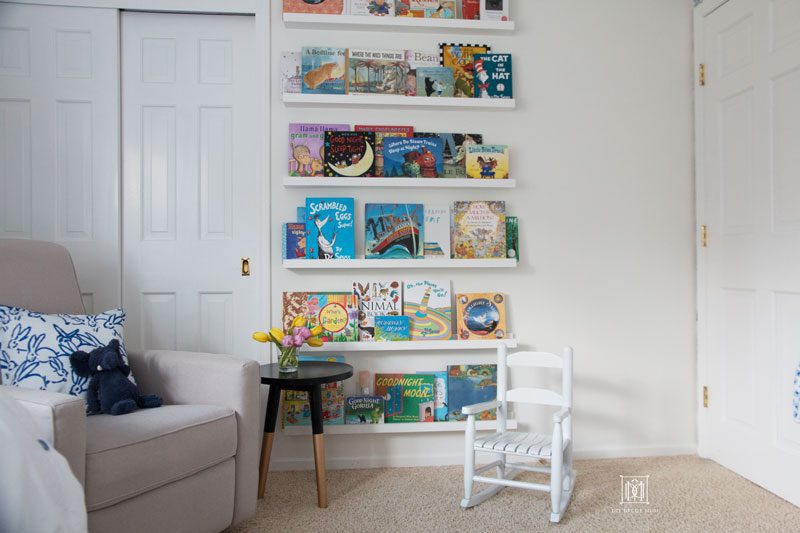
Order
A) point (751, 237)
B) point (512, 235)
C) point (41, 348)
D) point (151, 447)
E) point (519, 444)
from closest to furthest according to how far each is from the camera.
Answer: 1. point (151, 447)
2. point (41, 348)
3. point (519, 444)
4. point (751, 237)
5. point (512, 235)

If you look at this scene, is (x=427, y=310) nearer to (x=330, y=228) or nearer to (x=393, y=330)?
(x=393, y=330)

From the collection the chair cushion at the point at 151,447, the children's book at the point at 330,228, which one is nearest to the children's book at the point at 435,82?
the children's book at the point at 330,228

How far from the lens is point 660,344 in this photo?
2799 mm

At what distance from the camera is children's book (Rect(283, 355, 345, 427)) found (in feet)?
8.45

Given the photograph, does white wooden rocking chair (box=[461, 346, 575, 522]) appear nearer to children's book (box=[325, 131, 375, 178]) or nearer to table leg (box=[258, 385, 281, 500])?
table leg (box=[258, 385, 281, 500])

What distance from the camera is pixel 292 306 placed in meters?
2.62

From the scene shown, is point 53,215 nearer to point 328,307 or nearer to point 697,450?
point 328,307

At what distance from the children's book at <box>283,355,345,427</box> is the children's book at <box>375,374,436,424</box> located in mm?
179

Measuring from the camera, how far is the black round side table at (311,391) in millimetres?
2125

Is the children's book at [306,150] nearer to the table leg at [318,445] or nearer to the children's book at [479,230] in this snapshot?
the children's book at [479,230]

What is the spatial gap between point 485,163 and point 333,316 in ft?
3.22

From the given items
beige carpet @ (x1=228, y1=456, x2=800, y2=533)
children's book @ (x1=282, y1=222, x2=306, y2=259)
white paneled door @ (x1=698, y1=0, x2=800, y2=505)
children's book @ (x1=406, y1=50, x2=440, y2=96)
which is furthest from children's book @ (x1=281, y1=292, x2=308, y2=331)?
white paneled door @ (x1=698, y1=0, x2=800, y2=505)

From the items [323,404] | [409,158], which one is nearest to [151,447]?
[323,404]

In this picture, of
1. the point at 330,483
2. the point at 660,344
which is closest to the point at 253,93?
the point at 330,483
